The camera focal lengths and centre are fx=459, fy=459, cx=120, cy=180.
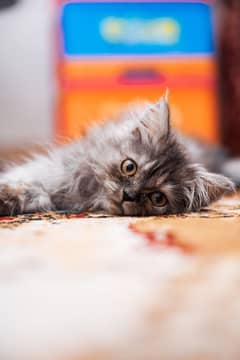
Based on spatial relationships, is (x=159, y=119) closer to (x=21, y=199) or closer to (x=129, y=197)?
(x=129, y=197)

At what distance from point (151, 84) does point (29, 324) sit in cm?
272

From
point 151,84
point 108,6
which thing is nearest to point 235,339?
point 151,84

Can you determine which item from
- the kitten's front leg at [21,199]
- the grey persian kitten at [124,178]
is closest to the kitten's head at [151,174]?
the grey persian kitten at [124,178]

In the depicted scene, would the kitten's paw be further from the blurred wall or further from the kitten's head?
the blurred wall

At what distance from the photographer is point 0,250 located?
88 centimetres

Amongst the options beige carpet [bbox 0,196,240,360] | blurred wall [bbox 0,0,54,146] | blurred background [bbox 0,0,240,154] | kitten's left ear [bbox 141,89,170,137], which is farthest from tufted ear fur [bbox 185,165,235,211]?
blurred wall [bbox 0,0,54,146]

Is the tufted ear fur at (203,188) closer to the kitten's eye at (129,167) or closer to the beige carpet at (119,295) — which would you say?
the kitten's eye at (129,167)

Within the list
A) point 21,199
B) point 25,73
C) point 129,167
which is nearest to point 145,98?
point 25,73

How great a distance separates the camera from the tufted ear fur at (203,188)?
148 centimetres

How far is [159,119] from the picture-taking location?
1.54 m

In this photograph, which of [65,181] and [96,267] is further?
[65,181]

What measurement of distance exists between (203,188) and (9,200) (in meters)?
0.61

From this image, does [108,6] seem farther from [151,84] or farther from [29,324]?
[29,324]

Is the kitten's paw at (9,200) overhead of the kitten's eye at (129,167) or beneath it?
beneath
